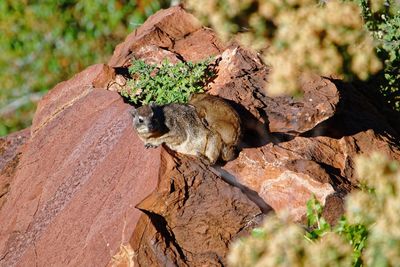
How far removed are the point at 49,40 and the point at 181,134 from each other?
6043 millimetres

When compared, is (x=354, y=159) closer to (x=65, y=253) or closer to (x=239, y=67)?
(x=239, y=67)

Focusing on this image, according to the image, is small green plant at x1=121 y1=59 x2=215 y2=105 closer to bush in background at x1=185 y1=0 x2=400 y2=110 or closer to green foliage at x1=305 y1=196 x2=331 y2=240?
bush in background at x1=185 y1=0 x2=400 y2=110

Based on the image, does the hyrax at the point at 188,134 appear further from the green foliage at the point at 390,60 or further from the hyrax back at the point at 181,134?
the green foliage at the point at 390,60

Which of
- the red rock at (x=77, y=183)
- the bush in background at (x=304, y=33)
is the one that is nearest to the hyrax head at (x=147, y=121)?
the red rock at (x=77, y=183)

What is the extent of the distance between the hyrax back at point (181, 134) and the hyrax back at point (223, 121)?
5 cm

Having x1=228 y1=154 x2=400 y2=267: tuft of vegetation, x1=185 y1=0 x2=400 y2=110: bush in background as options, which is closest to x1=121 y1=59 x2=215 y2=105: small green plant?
x1=185 y1=0 x2=400 y2=110: bush in background

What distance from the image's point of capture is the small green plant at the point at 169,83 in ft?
26.1

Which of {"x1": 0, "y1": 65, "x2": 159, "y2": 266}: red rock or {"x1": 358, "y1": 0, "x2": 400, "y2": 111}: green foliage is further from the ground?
{"x1": 0, "y1": 65, "x2": 159, "y2": 266}: red rock

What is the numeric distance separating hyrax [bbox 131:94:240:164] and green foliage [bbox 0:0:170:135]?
533cm

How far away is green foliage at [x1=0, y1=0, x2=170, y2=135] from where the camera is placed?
12.4 metres

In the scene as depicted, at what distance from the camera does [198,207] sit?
6738 millimetres

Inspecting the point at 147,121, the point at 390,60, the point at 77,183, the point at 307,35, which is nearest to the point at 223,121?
the point at 147,121

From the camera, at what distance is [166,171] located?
668 cm

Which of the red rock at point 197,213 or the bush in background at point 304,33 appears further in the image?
the red rock at point 197,213
